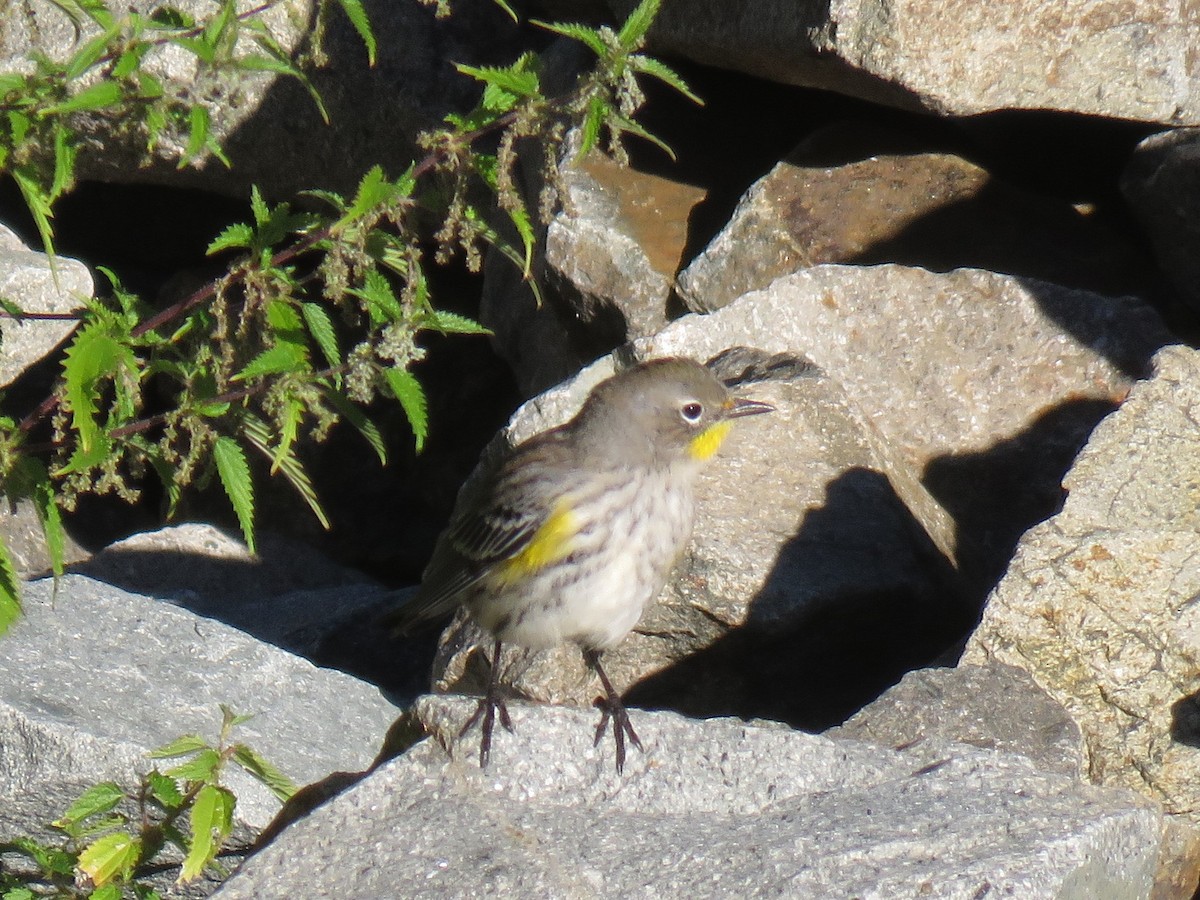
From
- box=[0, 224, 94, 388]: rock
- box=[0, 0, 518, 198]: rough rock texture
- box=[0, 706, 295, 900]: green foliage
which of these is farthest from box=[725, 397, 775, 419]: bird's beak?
box=[0, 224, 94, 388]: rock

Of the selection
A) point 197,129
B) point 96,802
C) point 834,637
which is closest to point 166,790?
point 96,802

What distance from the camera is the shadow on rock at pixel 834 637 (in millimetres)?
6074

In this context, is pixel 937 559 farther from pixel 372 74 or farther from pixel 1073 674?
pixel 372 74

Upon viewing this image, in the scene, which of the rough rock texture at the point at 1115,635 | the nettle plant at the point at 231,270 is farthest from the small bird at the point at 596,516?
the rough rock texture at the point at 1115,635

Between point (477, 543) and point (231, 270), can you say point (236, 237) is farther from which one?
point (477, 543)

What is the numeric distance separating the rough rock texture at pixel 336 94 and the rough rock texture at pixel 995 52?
2.21 metres

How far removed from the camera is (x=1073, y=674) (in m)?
5.39

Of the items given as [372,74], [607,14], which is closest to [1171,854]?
[607,14]

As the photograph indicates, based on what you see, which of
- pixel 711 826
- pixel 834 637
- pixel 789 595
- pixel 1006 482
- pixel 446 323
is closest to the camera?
pixel 711 826

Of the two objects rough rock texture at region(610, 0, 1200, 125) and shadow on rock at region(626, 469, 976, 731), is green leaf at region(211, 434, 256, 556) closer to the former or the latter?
shadow on rock at region(626, 469, 976, 731)

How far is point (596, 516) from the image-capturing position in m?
5.47

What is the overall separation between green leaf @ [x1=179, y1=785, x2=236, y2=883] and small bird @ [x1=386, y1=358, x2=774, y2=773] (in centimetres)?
151

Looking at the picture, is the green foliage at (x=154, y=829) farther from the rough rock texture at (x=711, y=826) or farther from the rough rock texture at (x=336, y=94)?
the rough rock texture at (x=336, y=94)

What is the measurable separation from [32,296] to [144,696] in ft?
10.5
